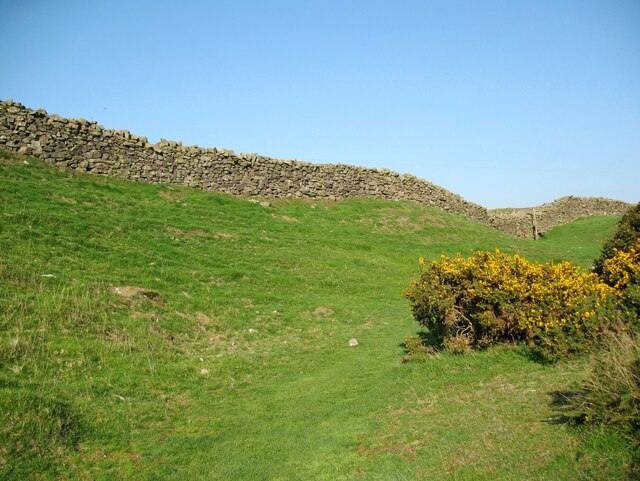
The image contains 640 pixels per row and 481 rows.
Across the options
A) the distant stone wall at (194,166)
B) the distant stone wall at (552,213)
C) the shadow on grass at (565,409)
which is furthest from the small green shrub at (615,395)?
the distant stone wall at (552,213)

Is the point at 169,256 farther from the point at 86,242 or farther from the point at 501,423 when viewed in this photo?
the point at 501,423

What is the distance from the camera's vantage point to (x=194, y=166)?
2802 centimetres

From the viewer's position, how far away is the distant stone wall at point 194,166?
22.9 meters

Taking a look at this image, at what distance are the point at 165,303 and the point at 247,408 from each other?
17.2 feet

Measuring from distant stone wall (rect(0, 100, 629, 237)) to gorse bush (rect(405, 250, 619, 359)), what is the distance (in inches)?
759

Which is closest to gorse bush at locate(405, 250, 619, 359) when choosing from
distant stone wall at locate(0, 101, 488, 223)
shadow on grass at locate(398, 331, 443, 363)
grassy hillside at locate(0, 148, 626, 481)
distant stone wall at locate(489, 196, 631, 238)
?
shadow on grass at locate(398, 331, 443, 363)

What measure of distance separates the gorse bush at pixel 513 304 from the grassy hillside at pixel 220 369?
62cm

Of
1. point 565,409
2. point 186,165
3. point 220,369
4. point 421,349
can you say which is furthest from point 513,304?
point 186,165

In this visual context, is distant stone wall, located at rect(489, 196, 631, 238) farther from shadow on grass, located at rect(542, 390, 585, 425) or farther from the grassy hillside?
shadow on grass, located at rect(542, 390, 585, 425)

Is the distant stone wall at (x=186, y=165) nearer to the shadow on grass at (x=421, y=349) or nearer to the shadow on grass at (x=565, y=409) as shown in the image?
the shadow on grass at (x=421, y=349)

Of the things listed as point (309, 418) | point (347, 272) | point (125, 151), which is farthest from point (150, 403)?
point (125, 151)

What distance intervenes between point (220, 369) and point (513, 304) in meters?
6.57

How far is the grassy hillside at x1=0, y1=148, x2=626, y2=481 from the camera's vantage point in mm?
6594

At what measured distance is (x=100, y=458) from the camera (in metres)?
7.00
